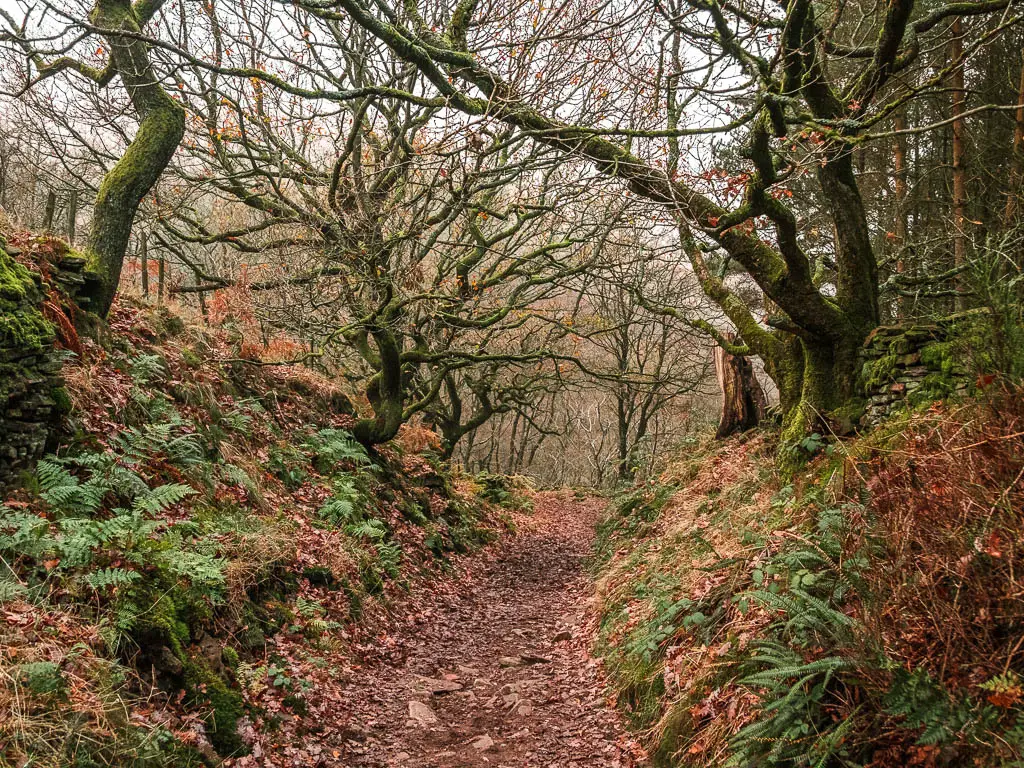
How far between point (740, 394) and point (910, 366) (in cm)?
504

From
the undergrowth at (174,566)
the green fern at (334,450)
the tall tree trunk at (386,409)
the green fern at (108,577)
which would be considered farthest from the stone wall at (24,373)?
the tall tree trunk at (386,409)

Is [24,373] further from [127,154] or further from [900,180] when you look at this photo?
[900,180]

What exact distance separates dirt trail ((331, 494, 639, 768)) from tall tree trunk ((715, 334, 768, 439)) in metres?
3.94

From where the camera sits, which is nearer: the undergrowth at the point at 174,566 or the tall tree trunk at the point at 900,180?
the undergrowth at the point at 174,566

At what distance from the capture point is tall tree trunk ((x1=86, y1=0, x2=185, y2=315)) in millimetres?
6781

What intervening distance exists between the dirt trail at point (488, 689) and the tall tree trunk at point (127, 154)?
5255 millimetres

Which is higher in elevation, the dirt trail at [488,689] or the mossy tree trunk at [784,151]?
the mossy tree trunk at [784,151]

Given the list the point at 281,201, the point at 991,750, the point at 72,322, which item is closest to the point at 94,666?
the point at 72,322

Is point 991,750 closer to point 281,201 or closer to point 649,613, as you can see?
point 649,613

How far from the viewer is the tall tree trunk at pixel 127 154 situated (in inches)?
267

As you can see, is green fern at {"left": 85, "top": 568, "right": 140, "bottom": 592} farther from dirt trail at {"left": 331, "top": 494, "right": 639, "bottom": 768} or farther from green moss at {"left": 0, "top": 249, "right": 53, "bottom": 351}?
green moss at {"left": 0, "top": 249, "right": 53, "bottom": 351}

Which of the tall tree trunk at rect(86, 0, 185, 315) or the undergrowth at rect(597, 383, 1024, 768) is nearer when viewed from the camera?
the undergrowth at rect(597, 383, 1024, 768)

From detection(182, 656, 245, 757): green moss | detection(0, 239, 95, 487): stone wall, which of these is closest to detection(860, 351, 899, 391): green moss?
detection(182, 656, 245, 757): green moss

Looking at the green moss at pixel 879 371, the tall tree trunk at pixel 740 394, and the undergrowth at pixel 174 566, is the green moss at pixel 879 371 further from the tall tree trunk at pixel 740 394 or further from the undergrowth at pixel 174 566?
the undergrowth at pixel 174 566
